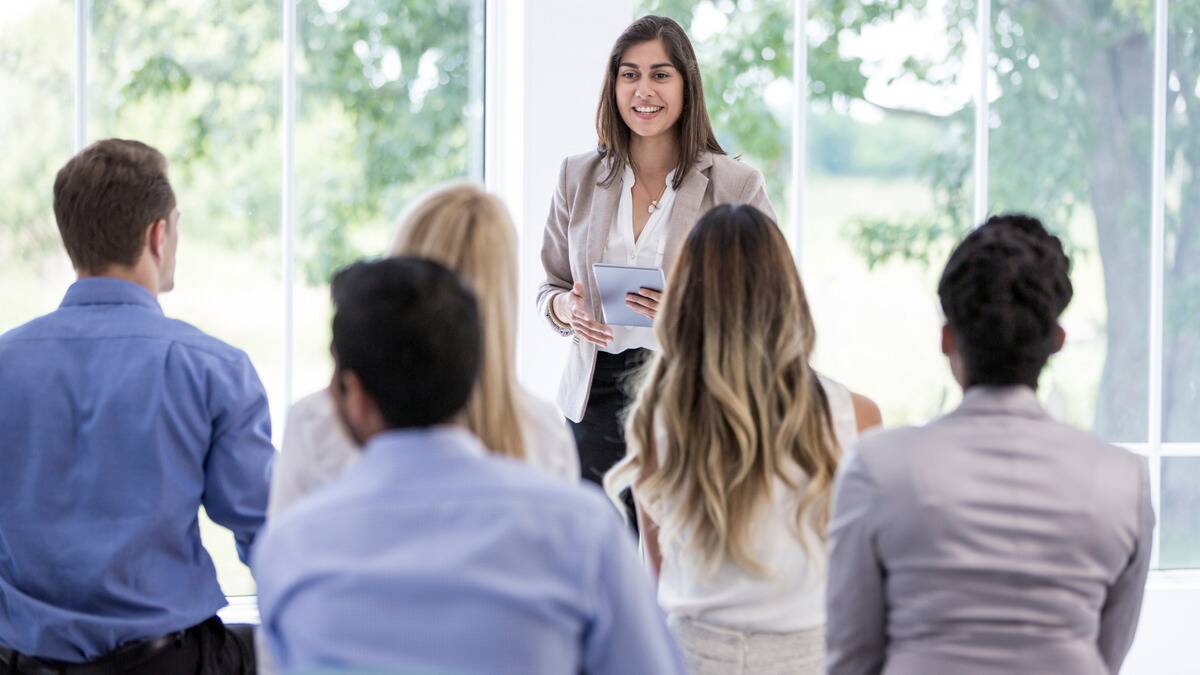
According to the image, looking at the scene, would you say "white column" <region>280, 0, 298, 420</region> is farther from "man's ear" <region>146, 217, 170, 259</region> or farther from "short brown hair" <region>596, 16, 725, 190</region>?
"man's ear" <region>146, 217, 170, 259</region>

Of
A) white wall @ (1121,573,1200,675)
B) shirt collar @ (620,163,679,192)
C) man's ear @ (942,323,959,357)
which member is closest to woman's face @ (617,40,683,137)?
shirt collar @ (620,163,679,192)

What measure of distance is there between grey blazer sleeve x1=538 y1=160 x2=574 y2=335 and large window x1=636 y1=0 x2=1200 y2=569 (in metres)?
1.07

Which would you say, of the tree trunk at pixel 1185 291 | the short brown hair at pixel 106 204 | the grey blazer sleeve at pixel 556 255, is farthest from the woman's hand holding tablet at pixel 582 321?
the tree trunk at pixel 1185 291

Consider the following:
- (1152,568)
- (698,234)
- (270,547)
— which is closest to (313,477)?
(270,547)

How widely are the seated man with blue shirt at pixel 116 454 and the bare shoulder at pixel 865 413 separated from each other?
3.32 ft

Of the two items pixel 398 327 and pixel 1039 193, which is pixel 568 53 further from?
pixel 398 327

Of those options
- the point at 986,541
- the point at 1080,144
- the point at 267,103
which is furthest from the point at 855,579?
the point at 1080,144

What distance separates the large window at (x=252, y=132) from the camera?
3.83m

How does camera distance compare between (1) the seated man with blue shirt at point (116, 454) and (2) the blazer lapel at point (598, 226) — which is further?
(2) the blazer lapel at point (598, 226)

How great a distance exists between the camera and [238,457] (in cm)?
223

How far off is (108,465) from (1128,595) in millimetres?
1556

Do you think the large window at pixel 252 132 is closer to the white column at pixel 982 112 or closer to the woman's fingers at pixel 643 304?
the woman's fingers at pixel 643 304

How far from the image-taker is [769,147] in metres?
4.31

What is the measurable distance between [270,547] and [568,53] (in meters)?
2.85
